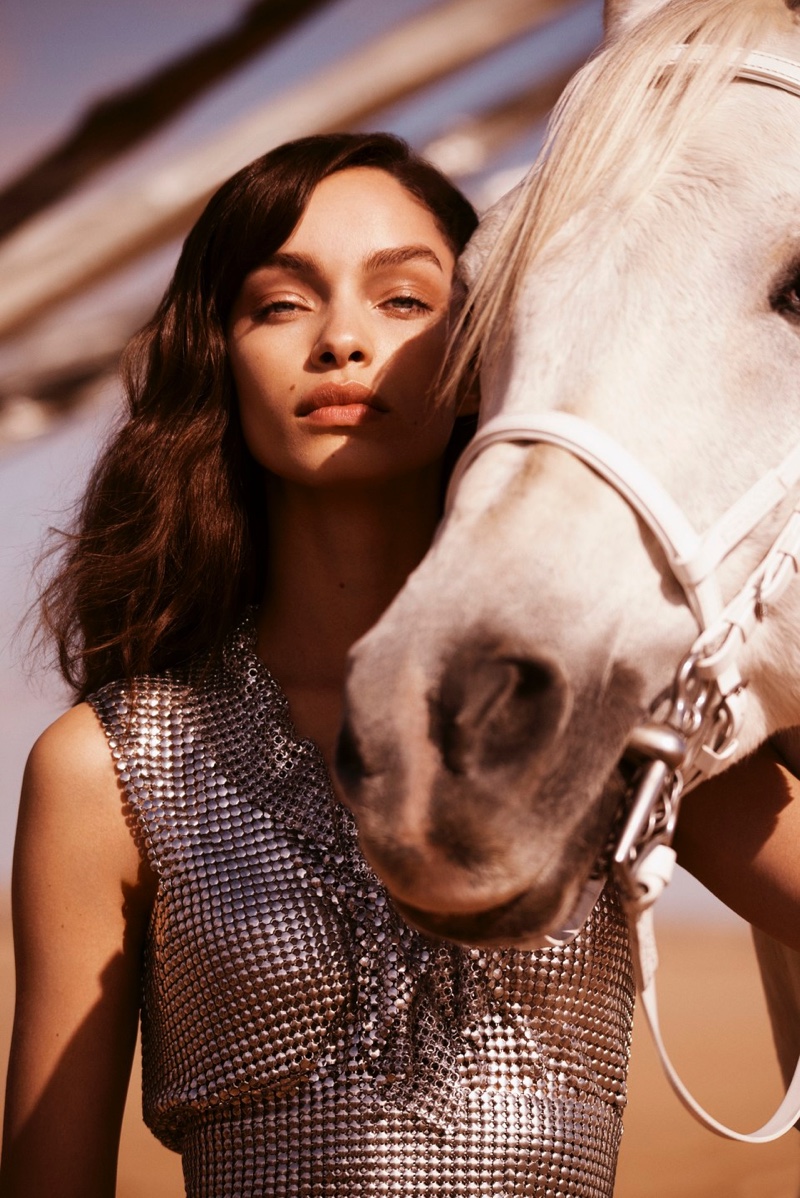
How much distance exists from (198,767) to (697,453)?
0.82 m

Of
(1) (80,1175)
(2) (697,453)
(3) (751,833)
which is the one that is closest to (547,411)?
(2) (697,453)

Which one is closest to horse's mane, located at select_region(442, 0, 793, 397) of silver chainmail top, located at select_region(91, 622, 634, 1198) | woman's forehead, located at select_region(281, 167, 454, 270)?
woman's forehead, located at select_region(281, 167, 454, 270)

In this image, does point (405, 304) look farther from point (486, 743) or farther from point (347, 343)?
point (486, 743)

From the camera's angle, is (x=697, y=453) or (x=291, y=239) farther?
(x=291, y=239)

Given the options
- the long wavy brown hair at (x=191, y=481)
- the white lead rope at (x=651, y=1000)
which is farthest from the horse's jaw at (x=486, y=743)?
the long wavy brown hair at (x=191, y=481)

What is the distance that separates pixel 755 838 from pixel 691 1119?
194 inches

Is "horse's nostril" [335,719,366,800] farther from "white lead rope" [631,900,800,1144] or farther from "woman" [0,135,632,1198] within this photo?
"woman" [0,135,632,1198]

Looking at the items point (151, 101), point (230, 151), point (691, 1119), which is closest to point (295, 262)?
point (151, 101)

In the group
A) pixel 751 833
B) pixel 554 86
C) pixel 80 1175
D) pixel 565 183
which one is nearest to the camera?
pixel 565 183

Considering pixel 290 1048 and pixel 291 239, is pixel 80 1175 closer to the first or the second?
pixel 290 1048

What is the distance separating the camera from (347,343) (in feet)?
4.85

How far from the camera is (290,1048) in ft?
4.45

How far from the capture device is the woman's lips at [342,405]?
4.89ft

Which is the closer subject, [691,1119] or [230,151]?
[230,151]
